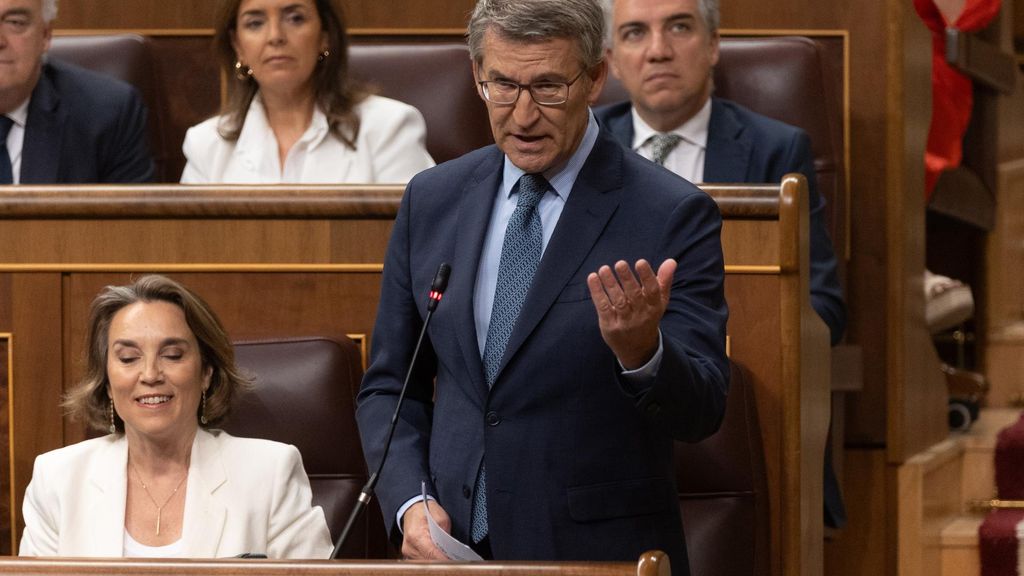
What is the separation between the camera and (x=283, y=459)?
147cm

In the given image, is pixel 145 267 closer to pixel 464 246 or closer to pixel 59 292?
pixel 59 292

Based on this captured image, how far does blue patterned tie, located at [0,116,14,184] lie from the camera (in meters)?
1.98

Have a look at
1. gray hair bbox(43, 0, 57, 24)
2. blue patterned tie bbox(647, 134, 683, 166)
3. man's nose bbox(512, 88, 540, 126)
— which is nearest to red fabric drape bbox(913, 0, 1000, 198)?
blue patterned tie bbox(647, 134, 683, 166)

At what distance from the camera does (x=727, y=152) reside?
1953mm

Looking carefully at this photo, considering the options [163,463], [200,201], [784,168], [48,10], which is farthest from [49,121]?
[784,168]

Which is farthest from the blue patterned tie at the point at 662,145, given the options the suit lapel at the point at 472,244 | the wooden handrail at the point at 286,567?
the wooden handrail at the point at 286,567

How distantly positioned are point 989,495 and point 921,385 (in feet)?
0.61

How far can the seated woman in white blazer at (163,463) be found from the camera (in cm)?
146

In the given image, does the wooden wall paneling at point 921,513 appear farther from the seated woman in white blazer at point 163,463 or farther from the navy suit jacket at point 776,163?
the seated woman in white blazer at point 163,463

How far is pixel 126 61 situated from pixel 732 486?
3.87 ft

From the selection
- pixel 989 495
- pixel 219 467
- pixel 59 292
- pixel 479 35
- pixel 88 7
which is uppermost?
pixel 88 7

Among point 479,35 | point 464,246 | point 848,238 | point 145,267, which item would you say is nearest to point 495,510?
point 464,246

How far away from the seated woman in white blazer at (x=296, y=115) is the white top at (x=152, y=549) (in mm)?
620

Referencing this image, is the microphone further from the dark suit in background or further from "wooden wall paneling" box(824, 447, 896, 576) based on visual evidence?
"wooden wall paneling" box(824, 447, 896, 576)
